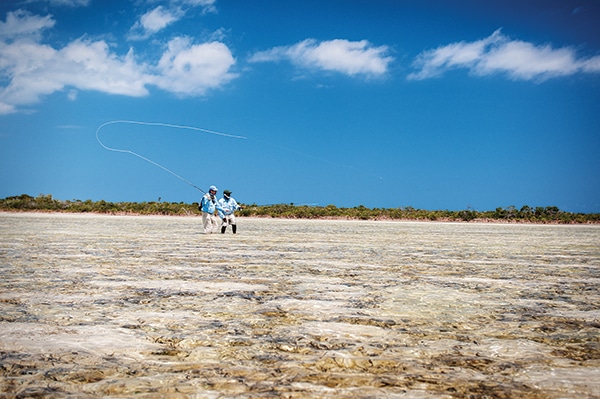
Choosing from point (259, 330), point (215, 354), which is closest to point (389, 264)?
point (259, 330)

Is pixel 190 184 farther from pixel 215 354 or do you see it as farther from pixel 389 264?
pixel 215 354

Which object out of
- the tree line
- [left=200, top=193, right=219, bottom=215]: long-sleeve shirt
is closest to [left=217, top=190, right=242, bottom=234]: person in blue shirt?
[left=200, top=193, right=219, bottom=215]: long-sleeve shirt

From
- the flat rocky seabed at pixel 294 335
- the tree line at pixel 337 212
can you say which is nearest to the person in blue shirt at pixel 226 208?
the flat rocky seabed at pixel 294 335

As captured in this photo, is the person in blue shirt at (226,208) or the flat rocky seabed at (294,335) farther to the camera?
the person in blue shirt at (226,208)

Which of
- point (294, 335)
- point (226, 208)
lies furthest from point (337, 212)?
point (294, 335)

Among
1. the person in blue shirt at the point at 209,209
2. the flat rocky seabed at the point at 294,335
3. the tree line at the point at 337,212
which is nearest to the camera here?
the flat rocky seabed at the point at 294,335

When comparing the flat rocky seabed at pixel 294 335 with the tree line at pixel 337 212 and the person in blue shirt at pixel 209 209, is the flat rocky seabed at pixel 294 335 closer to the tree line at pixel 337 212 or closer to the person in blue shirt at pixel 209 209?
the person in blue shirt at pixel 209 209

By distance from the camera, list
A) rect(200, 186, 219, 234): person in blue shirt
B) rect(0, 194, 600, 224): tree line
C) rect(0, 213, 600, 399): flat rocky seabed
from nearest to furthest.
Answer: rect(0, 213, 600, 399): flat rocky seabed → rect(200, 186, 219, 234): person in blue shirt → rect(0, 194, 600, 224): tree line

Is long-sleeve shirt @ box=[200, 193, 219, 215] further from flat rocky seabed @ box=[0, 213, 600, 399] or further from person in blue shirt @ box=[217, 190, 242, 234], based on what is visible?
flat rocky seabed @ box=[0, 213, 600, 399]

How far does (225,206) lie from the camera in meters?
19.5

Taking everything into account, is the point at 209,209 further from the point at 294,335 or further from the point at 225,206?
the point at 294,335

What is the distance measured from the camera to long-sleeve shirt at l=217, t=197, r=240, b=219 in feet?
63.6

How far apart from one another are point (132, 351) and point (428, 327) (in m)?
1.91

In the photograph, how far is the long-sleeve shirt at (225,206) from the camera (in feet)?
63.6
